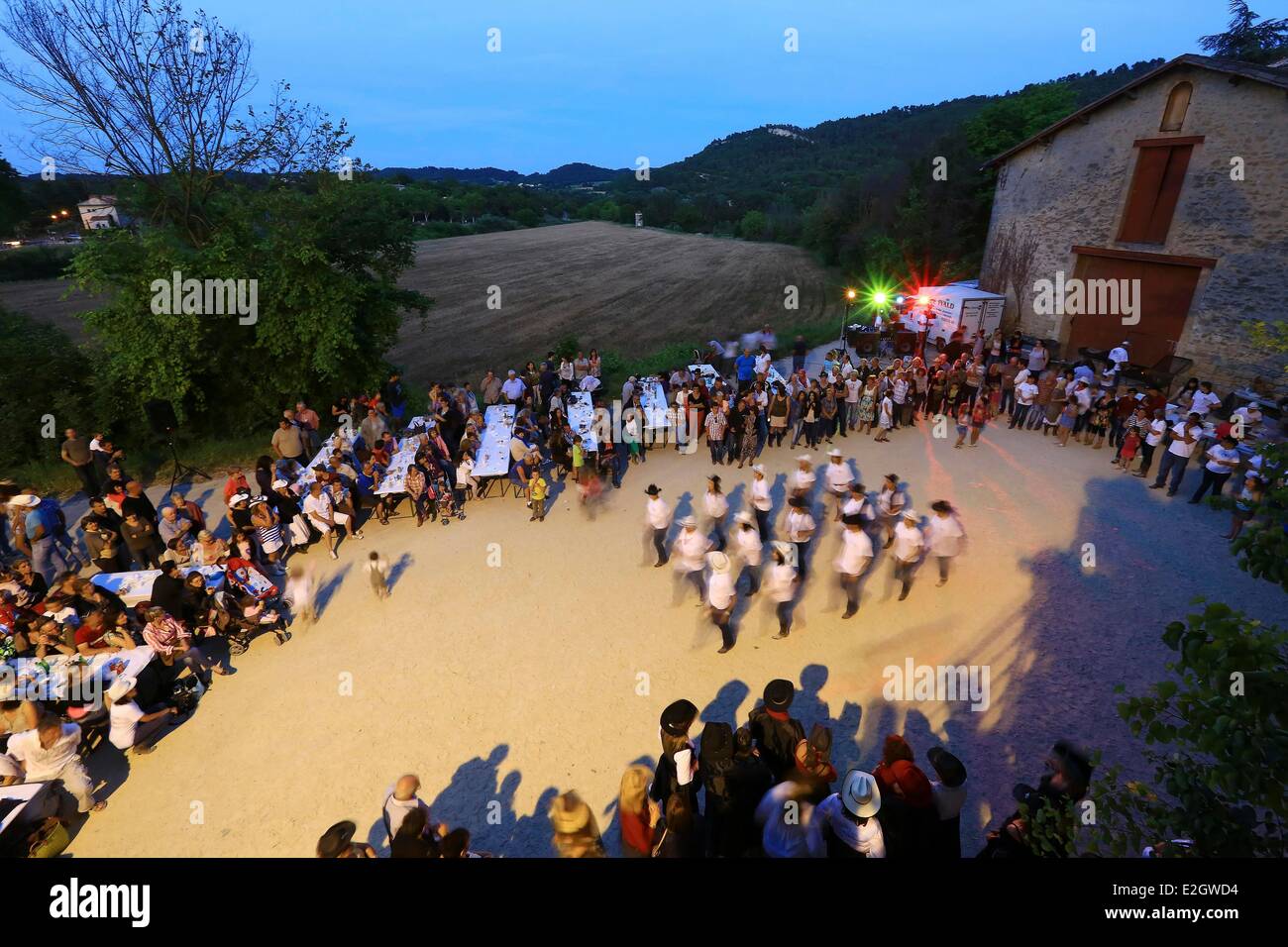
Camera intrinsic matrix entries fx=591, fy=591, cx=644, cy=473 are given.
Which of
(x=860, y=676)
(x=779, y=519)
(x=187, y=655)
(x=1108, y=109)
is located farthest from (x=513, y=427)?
(x=1108, y=109)

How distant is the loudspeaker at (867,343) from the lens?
2181 cm

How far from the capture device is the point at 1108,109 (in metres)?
18.2

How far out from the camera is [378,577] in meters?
8.78

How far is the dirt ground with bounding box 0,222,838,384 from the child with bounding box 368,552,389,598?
39.6 ft

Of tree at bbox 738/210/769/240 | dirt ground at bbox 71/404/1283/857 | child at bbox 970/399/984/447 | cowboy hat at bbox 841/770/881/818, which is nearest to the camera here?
cowboy hat at bbox 841/770/881/818

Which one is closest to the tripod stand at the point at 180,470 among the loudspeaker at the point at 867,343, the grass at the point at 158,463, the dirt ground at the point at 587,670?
the grass at the point at 158,463

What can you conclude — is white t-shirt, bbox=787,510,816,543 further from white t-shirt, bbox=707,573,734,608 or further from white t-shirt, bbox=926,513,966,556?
white t-shirt, bbox=926,513,966,556

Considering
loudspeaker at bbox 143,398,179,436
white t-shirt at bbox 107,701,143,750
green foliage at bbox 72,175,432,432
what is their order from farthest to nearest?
loudspeaker at bbox 143,398,179,436
green foliage at bbox 72,175,432,432
white t-shirt at bbox 107,701,143,750

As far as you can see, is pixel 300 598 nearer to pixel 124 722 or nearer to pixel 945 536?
pixel 124 722

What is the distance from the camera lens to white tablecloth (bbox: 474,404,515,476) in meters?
11.3

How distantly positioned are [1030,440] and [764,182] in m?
114

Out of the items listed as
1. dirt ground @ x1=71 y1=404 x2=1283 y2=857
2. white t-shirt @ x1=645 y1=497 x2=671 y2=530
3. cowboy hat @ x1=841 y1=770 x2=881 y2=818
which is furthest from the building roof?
cowboy hat @ x1=841 y1=770 x2=881 y2=818

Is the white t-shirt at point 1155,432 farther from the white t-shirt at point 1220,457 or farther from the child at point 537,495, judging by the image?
the child at point 537,495
